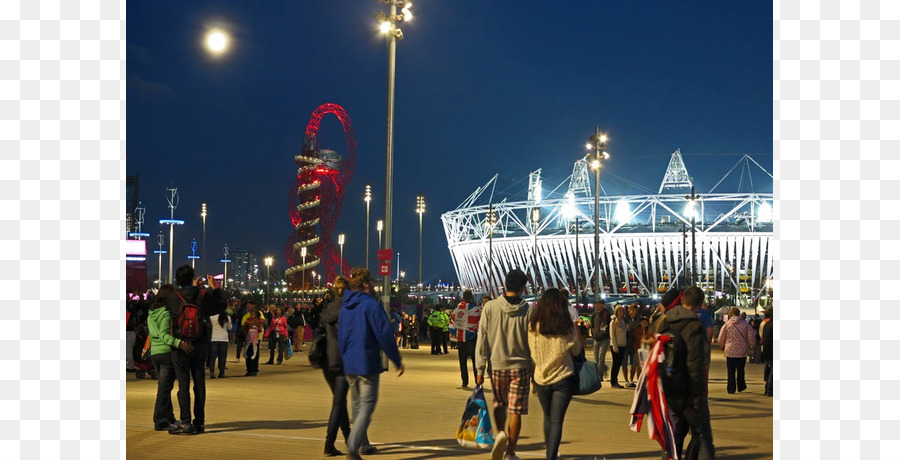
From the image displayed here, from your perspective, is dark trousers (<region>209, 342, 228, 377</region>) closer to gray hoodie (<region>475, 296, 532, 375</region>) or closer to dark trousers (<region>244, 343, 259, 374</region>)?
dark trousers (<region>244, 343, 259, 374</region>)

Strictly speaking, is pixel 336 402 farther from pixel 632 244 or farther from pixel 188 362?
pixel 632 244

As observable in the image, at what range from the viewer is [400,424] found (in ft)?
38.6

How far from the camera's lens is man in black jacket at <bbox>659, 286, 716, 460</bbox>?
777 cm

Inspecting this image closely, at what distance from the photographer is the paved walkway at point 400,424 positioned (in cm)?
955

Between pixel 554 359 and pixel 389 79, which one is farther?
pixel 389 79

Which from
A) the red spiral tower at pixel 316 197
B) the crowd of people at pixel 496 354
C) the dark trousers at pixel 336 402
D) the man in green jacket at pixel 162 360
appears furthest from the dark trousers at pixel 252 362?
the red spiral tower at pixel 316 197

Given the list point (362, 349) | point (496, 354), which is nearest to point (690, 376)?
point (496, 354)

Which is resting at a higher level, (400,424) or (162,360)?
(162,360)

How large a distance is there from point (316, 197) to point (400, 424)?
78790mm

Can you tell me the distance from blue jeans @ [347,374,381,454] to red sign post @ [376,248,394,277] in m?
11.1

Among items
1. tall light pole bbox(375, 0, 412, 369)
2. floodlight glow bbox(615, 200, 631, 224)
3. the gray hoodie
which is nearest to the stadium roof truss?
floodlight glow bbox(615, 200, 631, 224)

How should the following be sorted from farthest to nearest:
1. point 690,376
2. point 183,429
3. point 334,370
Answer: point 183,429, point 334,370, point 690,376
